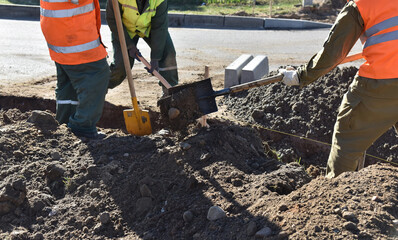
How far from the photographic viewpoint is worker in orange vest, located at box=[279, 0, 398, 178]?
3.34 m

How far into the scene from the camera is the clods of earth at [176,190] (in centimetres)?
284

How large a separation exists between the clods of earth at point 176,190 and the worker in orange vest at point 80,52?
336 millimetres

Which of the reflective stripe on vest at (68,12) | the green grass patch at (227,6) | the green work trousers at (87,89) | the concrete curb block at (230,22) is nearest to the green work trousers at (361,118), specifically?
the green work trousers at (87,89)

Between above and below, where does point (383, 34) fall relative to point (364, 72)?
above

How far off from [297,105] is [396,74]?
226 cm

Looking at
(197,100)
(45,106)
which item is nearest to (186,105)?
(197,100)

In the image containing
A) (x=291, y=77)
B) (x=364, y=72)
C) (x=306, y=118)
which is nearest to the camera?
(x=364, y=72)

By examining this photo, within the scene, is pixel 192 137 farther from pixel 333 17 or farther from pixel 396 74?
pixel 333 17

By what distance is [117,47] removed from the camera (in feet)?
18.4

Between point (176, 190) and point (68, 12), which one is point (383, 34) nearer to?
point (176, 190)

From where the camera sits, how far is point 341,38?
3.44m

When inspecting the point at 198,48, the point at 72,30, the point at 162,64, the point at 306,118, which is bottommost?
the point at 306,118

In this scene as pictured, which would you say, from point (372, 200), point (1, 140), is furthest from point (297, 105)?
point (1, 140)

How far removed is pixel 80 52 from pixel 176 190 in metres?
1.83
